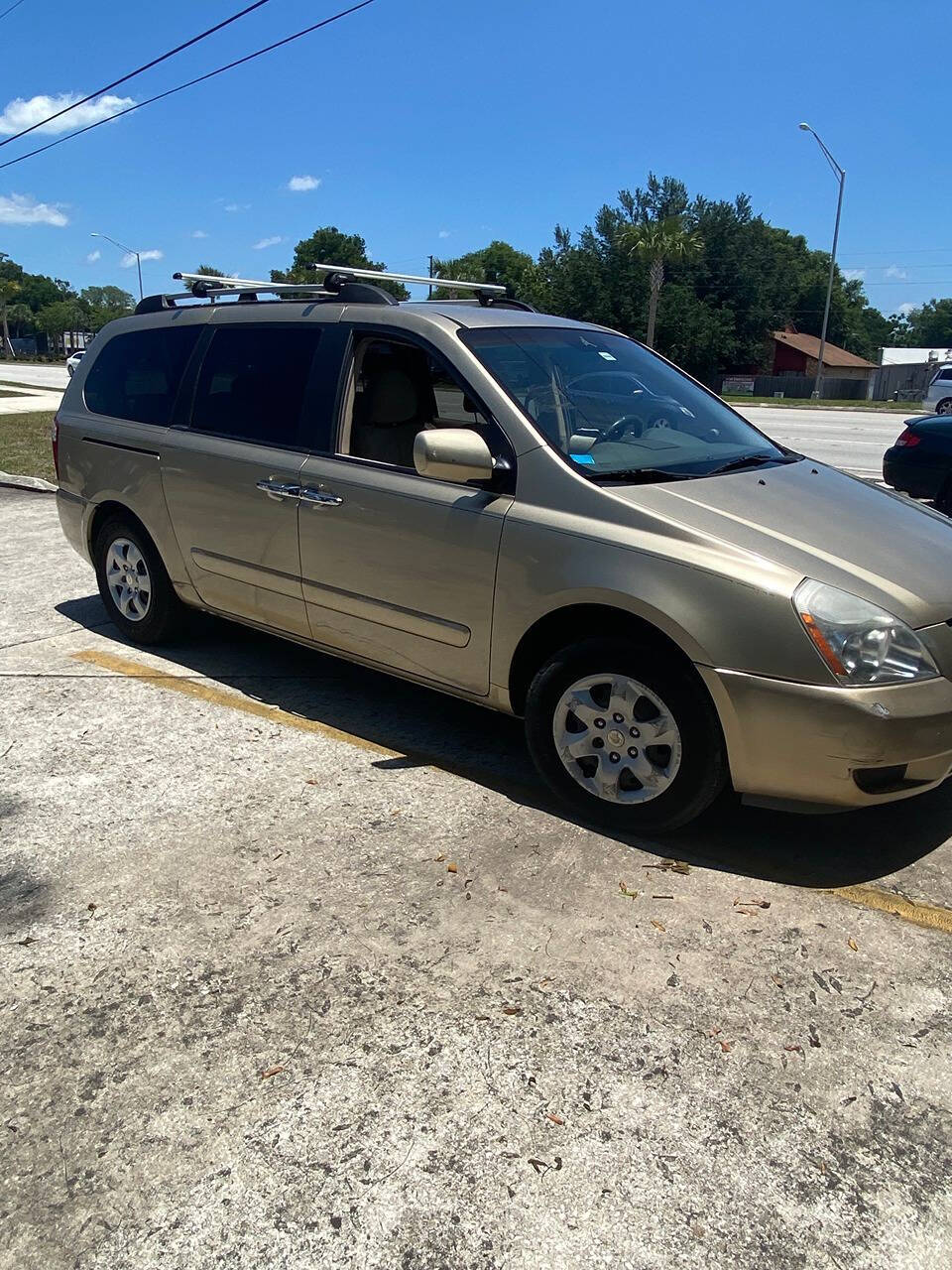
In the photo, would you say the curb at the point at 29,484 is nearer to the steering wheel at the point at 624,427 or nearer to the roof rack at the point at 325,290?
the roof rack at the point at 325,290

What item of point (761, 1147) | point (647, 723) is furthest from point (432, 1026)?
point (647, 723)

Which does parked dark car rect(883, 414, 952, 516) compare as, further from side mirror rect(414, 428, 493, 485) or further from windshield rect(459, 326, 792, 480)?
side mirror rect(414, 428, 493, 485)

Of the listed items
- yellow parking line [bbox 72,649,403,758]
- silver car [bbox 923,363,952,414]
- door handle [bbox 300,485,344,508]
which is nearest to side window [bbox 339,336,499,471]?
door handle [bbox 300,485,344,508]

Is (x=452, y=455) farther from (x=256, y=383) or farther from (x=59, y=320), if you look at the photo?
(x=59, y=320)

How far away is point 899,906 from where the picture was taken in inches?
128

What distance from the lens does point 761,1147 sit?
2.28 m

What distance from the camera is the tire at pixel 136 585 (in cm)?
552

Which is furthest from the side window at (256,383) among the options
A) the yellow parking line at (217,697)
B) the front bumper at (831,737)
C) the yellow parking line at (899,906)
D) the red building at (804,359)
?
the red building at (804,359)

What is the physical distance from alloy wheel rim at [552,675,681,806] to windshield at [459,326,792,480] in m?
0.79

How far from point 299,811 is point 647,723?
1.36 meters

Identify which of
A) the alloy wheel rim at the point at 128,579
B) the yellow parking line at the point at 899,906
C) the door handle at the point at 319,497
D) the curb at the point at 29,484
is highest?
the door handle at the point at 319,497

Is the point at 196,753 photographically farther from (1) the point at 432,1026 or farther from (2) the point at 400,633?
(1) the point at 432,1026

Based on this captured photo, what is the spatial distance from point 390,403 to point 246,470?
792 millimetres

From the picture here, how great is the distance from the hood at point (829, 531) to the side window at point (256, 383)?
1.79 metres
